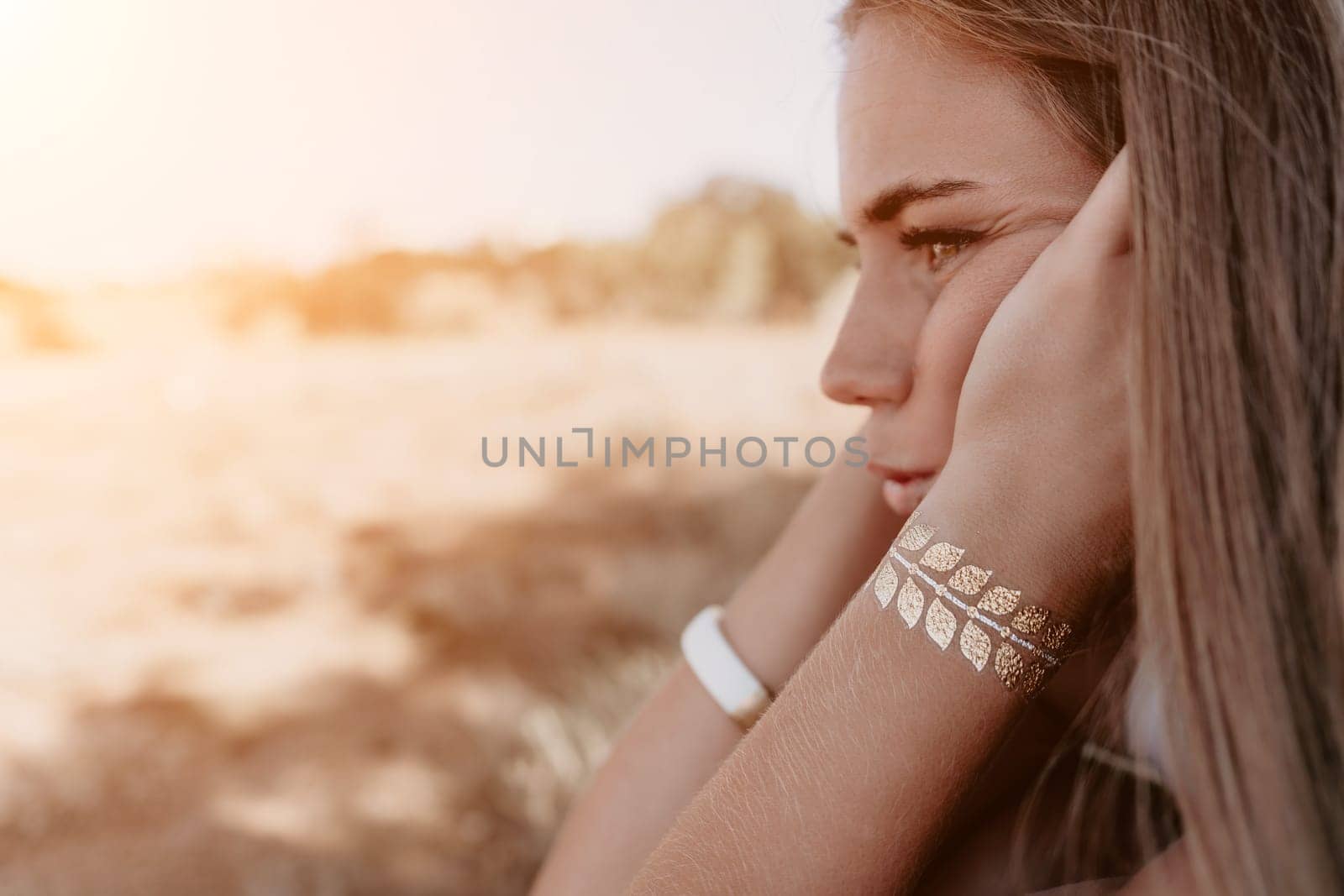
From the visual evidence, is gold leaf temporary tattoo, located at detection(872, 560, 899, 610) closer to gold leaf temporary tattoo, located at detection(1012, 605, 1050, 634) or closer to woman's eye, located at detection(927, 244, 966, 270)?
gold leaf temporary tattoo, located at detection(1012, 605, 1050, 634)

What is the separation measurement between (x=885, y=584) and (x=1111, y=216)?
379 millimetres

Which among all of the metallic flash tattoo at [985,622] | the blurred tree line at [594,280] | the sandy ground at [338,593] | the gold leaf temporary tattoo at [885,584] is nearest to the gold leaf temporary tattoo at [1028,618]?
the metallic flash tattoo at [985,622]

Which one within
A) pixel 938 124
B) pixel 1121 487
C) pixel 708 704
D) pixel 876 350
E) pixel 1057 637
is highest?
pixel 938 124

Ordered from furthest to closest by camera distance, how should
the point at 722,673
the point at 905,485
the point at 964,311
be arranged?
the point at 722,673
the point at 905,485
the point at 964,311

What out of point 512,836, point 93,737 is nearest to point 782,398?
point 512,836

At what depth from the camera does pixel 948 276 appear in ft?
3.54

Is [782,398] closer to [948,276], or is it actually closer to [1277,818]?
[948,276]

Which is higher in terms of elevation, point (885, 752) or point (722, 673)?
point (885, 752)

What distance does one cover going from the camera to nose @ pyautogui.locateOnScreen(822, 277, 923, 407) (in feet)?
3.57

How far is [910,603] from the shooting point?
752mm

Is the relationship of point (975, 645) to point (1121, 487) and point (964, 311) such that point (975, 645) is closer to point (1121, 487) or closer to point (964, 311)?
point (1121, 487)

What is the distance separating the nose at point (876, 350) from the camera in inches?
42.9

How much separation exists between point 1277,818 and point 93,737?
11.3 feet

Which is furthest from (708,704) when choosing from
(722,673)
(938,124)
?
(938,124)
